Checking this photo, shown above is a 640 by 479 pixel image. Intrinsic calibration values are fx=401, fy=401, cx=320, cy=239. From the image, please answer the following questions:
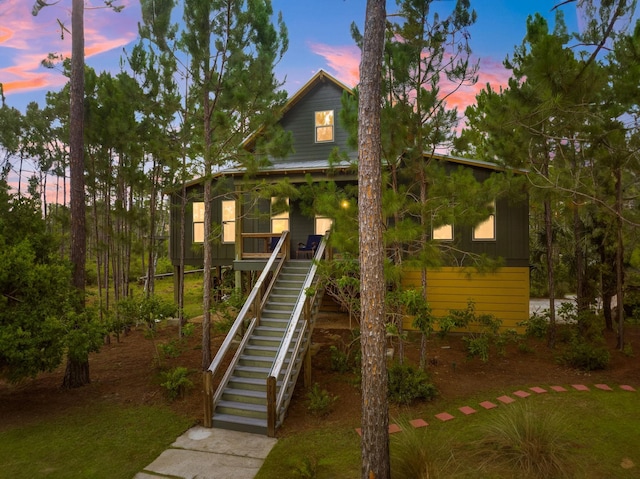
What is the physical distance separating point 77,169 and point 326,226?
24.3 feet

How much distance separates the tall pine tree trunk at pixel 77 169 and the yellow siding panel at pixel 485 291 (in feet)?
29.0

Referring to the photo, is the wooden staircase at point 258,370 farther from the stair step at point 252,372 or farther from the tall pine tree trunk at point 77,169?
the tall pine tree trunk at point 77,169

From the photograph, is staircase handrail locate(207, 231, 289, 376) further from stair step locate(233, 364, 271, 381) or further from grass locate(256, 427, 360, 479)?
grass locate(256, 427, 360, 479)

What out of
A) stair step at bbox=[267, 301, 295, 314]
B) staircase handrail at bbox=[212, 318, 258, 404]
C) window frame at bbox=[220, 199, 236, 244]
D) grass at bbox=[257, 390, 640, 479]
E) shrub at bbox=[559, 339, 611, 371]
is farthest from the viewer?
window frame at bbox=[220, 199, 236, 244]

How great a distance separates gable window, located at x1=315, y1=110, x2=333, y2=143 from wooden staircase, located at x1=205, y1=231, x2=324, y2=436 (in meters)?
6.00

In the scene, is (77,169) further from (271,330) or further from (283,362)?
(283,362)

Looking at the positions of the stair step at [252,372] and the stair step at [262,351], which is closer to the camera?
the stair step at [252,372]

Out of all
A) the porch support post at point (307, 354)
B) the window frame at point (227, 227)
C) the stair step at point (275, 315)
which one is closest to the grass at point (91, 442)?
the porch support post at point (307, 354)

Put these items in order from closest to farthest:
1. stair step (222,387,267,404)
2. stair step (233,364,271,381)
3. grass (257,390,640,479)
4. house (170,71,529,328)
→ grass (257,390,640,479) → stair step (222,387,267,404) → stair step (233,364,271,381) → house (170,71,529,328)

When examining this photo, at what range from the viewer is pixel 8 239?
7.06 m

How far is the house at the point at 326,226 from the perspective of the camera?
11391 mm

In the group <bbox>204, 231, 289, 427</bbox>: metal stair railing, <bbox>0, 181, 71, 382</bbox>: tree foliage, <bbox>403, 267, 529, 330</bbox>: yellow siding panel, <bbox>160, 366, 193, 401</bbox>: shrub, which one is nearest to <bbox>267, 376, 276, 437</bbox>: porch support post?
<bbox>204, 231, 289, 427</bbox>: metal stair railing

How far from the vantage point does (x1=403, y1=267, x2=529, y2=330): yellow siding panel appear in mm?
11891

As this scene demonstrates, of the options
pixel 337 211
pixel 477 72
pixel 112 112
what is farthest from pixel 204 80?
pixel 477 72
